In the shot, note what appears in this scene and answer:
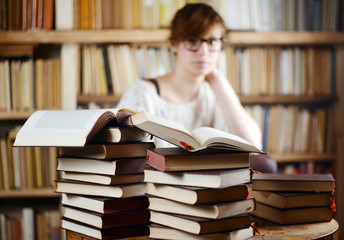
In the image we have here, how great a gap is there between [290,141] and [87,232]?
69.7 inches

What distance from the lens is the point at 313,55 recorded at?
7.89 feet

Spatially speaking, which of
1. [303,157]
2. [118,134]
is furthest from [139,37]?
[118,134]

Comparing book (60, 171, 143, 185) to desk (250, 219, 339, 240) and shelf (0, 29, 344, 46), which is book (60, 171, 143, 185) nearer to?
desk (250, 219, 339, 240)

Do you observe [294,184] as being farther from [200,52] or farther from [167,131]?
[200,52]

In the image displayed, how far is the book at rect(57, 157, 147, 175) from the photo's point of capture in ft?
2.80

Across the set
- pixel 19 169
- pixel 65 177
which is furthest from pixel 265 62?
pixel 65 177

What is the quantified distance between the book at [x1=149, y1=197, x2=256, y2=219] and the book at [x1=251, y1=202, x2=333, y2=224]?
0.12 metres

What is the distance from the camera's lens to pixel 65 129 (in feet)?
2.68

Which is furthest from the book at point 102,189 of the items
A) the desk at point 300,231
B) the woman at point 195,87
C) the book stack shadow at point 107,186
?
the woman at point 195,87

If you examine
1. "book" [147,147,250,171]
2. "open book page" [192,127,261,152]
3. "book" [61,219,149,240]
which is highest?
"open book page" [192,127,261,152]

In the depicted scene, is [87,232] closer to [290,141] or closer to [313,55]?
[290,141]

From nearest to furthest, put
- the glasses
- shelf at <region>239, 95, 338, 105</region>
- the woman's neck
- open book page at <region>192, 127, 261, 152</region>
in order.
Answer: open book page at <region>192, 127, 261, 152</region>
the glasses
the woman's neck
shelf at <region>239, 95, 338, 105</region>

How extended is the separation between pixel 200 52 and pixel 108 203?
1140mm

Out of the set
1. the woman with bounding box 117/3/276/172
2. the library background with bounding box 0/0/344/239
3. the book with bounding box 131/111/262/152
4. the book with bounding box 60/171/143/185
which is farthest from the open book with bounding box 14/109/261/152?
the library background with bounding box 0/0/344/239
